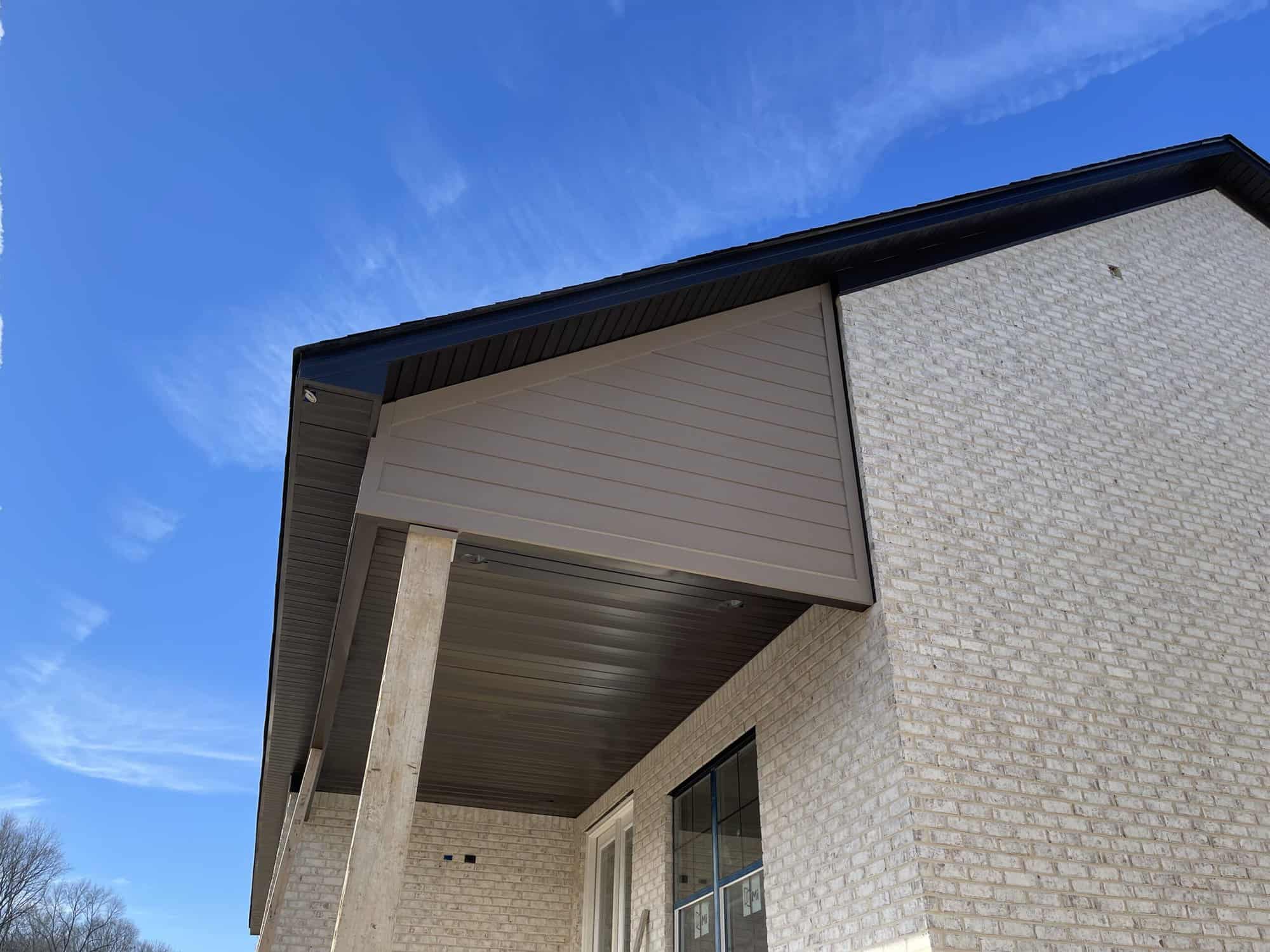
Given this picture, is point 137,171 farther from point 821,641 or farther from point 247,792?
point 247,792

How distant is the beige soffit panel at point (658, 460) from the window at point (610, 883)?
4.57 m

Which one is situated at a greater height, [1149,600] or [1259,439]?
[1259,439]

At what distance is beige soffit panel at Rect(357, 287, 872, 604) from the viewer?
216 inches

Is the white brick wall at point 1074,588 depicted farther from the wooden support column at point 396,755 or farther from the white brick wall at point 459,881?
the white brick wall at point 459,881

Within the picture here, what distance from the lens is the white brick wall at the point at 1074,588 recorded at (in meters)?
5.29

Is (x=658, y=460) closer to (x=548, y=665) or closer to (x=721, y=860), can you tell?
(x=548, y=665)

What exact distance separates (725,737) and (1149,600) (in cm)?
325

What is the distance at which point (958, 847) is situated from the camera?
511cm

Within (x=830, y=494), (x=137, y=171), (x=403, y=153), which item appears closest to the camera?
(x=830, y=494)

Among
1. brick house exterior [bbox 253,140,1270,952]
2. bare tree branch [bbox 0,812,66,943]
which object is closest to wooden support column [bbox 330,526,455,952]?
brick house exterior [bbox 253,140,1270,952]

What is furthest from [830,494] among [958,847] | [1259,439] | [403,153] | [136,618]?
A: [136,618]

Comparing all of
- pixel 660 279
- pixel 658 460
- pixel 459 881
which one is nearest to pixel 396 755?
pixel 658 460

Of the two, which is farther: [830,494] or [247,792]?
[247,792]

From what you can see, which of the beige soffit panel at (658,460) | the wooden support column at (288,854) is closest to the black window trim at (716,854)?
the beige soffit panel at (658,460)
